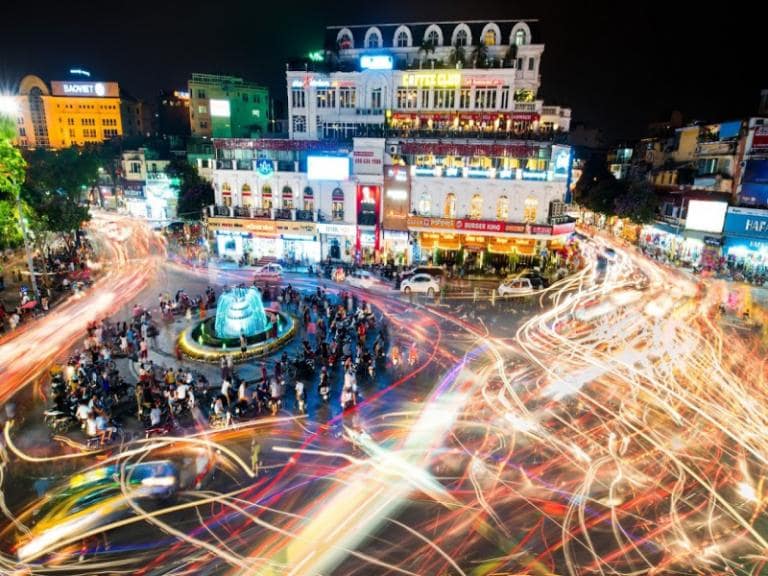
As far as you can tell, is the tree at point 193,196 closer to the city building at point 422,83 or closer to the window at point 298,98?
the city building at point 422,83

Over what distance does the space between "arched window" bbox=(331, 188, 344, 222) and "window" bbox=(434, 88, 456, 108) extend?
40.2 feet

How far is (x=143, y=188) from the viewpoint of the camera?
68.6 meters

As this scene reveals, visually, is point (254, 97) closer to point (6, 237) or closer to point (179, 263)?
point (179, 263)

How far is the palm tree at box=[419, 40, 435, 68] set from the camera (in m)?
42.0

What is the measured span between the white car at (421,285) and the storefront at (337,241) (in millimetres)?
9311

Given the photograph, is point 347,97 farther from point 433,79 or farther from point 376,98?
point 433,79

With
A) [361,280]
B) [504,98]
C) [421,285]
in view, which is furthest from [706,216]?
[361,280]

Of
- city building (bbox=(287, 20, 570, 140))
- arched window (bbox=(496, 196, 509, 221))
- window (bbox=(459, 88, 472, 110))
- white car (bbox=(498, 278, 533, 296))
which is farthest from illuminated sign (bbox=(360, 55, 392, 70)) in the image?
white car (bbox=(498, 278, 533, 296))

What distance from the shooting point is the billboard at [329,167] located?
38.6 meters

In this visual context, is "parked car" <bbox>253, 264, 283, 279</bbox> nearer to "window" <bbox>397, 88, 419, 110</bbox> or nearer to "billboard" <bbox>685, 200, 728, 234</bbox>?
"window" <bbox>397, 88, 419, 110</bbox>

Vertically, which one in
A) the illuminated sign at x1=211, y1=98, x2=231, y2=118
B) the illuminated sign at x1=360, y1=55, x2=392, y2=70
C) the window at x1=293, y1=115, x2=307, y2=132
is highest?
the illuminated sign at x1=360, y1=55, x2=392, y2=70

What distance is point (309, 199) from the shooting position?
41.1 metres

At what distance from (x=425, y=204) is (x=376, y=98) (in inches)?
465

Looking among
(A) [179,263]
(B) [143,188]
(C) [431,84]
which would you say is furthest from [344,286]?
(B) [143,188]
